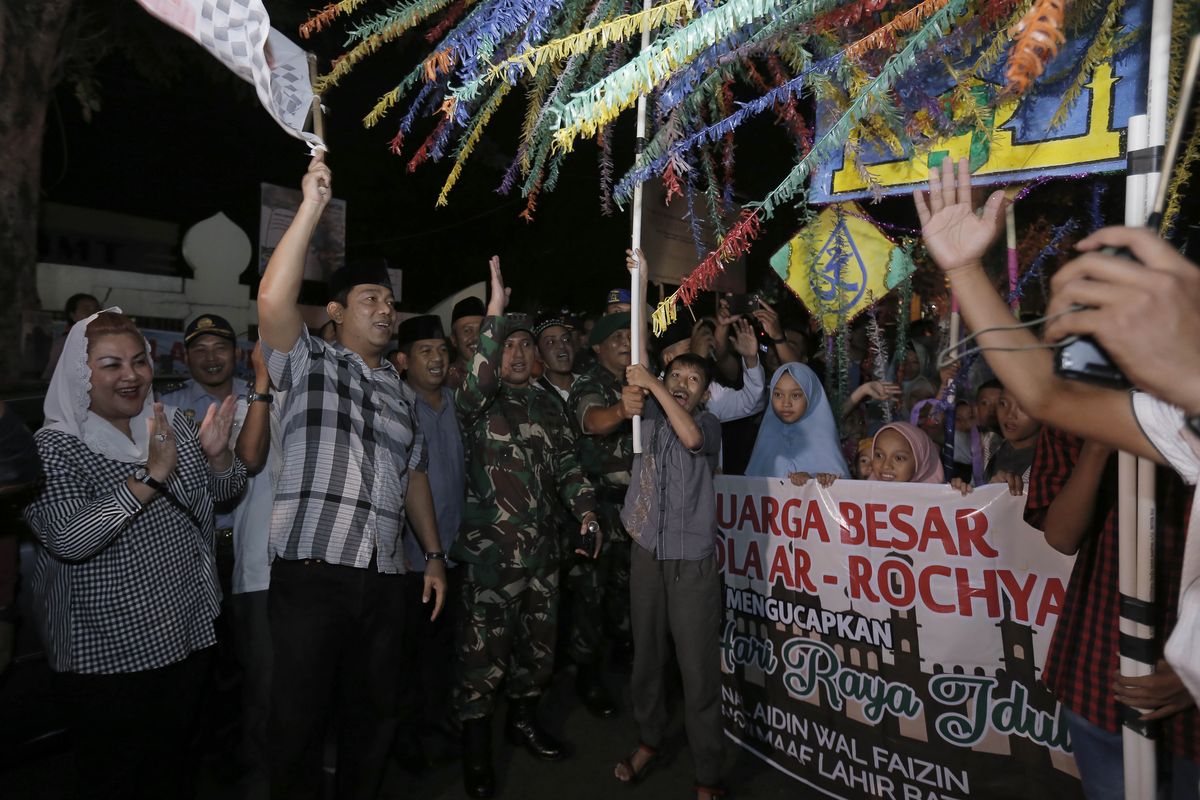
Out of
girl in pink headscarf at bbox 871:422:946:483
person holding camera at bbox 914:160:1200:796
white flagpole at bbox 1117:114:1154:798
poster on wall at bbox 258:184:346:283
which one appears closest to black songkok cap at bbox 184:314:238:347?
girl in pink headscarf at bbox 871:422:946:483

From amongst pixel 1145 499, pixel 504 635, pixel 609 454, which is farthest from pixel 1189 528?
pixel 609 454

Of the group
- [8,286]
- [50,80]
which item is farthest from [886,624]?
[50,80]

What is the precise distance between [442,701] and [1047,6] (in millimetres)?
4349

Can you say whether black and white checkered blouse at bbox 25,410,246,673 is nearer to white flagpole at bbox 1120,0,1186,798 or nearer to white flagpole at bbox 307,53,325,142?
white flagpole at bbox 307,53,325,142

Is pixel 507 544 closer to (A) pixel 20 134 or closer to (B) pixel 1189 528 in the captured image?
(B) pixel 1189 528

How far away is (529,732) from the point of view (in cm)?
404

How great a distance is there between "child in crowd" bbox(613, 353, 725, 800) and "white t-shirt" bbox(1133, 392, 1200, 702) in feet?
7.21

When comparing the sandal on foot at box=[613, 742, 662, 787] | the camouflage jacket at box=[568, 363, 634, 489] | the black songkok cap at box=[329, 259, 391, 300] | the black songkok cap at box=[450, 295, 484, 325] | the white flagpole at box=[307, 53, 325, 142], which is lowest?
the sandal on foot at box=[613, 742, 662, 787]

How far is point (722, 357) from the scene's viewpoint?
5785 mm

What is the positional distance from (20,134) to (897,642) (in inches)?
256

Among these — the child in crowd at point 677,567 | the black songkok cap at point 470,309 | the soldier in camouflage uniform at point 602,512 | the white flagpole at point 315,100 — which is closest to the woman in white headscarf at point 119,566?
the white flagpole at point 315,100

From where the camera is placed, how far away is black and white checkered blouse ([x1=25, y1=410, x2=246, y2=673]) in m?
2.49

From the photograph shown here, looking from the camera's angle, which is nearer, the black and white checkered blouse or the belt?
the black and white checkered blouse

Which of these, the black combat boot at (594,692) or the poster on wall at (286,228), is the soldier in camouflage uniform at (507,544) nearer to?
the black combat boot at (594,692)
